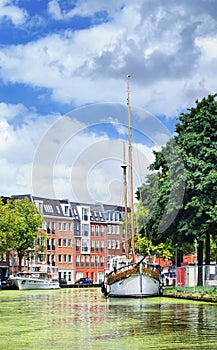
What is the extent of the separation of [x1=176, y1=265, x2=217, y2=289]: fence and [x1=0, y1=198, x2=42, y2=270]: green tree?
49823mm

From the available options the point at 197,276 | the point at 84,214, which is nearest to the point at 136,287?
the point at 197,276

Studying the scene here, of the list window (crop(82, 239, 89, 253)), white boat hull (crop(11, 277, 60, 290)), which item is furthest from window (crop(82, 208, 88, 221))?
white boat hull (crop(11, 277, 60, 290))

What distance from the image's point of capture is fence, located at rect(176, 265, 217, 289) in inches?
2302

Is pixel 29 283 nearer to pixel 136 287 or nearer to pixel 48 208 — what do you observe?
pixel 136 287

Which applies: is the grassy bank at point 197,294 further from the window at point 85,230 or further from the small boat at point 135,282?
the window at point 85,230

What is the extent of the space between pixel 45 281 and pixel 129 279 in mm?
48999

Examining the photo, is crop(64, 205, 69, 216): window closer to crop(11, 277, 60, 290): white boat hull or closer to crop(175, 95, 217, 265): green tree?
crop(11, 277, 60, 290): white boat hull

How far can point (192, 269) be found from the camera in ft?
208

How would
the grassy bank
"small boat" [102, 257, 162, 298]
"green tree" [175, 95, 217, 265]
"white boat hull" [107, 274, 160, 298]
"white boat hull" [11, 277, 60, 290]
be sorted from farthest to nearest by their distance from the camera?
"white boat hull" [11, 277, 60, 290]
"green tree" [175, 95, 217, 265]
"small boat" [102, 257, 162, 298]
"white boat hull" [107, 274, 160, 298]
the grassy bank

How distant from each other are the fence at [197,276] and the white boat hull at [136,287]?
3129mm

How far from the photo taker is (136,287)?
61188mm

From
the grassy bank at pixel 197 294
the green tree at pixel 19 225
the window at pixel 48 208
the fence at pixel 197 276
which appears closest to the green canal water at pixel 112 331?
the grassy bank at pixel 197 294

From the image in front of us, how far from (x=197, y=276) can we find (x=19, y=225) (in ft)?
183

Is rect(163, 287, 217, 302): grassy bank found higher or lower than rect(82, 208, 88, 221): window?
lower
